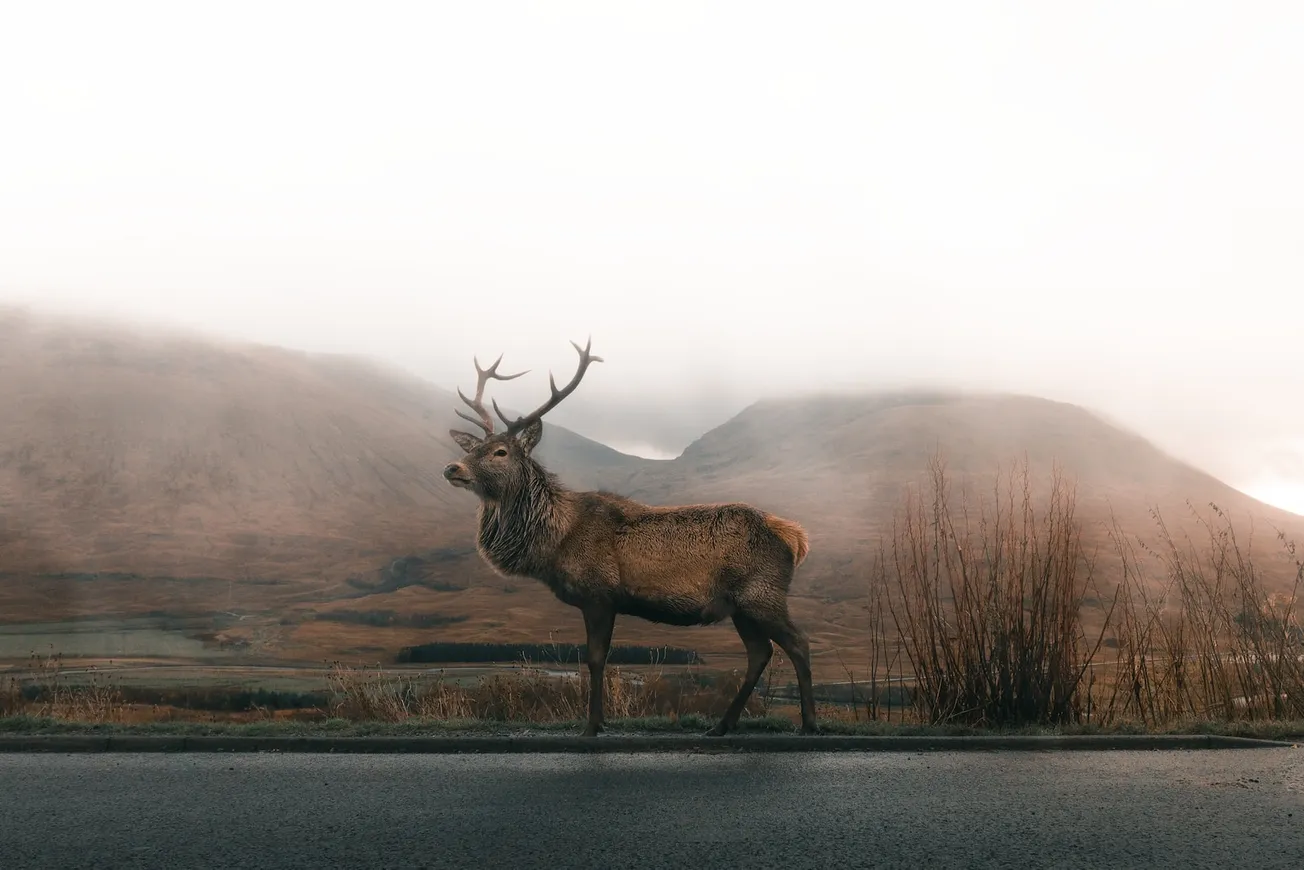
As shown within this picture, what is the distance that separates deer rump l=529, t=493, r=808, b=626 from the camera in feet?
32.4

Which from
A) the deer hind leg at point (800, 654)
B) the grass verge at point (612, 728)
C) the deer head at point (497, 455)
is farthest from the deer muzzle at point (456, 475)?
the deer hind leg at point (800, 654)

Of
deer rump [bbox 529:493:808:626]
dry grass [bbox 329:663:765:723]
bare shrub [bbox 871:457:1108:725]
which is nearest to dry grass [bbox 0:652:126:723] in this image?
dry grass [bbox 329:663:765:723]

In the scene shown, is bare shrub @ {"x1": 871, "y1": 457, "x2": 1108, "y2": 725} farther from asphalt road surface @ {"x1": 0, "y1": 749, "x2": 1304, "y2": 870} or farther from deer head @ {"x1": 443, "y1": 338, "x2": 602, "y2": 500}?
deer head @ {"x1": 443, "y1": 338, "x2": 602, "y2": 500}

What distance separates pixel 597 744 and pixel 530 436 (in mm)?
3022

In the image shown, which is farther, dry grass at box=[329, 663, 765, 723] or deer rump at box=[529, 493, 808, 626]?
dry grass at box=[329, 663, 765, 723]

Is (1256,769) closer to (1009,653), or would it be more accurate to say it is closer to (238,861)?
(1009,653)

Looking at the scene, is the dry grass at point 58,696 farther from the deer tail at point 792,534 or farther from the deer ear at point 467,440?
the deer tail at point 792,534

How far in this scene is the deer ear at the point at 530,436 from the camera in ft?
35.4

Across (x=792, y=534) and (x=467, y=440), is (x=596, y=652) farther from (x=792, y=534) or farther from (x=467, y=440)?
(x=467, y=440)

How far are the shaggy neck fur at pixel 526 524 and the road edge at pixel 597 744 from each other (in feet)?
5.17

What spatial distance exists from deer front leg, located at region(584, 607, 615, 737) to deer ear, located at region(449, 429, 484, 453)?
Answer: 1.97 metres

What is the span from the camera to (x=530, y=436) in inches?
428

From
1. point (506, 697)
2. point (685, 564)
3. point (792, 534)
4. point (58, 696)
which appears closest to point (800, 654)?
point (792, 534)

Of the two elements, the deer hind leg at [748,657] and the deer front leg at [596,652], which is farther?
the deer hind leg at [748,657]
